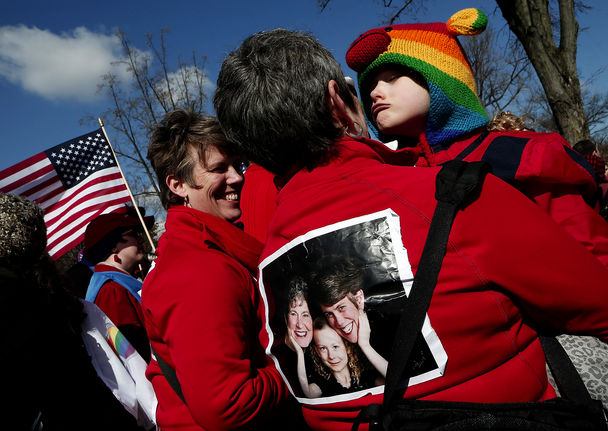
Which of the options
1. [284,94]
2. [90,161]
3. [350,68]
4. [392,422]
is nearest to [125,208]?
[90,161]

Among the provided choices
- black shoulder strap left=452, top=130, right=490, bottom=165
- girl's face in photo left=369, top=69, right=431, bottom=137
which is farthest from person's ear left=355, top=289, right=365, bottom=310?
girl's face in photo left=369, top=69, right=431, bottom=137

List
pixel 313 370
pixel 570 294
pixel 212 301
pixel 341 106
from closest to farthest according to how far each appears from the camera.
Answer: pixel 570 294, pixel 313 370, pixel 341 106, pixel 212 301

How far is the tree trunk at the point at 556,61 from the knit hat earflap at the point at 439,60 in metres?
5.07

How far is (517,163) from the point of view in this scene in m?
1.47

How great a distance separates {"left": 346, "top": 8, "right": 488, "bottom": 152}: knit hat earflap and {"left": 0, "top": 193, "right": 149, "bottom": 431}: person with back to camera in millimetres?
1997

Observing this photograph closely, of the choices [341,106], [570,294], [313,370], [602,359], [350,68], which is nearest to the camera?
[570,294]

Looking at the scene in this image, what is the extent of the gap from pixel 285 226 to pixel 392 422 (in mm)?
611

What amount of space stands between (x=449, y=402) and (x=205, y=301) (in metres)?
0.91

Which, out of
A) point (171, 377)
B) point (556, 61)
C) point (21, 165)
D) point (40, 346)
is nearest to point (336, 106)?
point (171, 377)

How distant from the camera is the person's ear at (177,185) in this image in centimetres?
226

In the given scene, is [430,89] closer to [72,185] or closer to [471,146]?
[471,146]

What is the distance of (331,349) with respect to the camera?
48.1 inches

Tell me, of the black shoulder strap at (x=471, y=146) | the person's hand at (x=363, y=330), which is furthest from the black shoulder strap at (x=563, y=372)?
the black shoulder strap at (x=471, y=146)

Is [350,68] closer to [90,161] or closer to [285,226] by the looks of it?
[285,226]
